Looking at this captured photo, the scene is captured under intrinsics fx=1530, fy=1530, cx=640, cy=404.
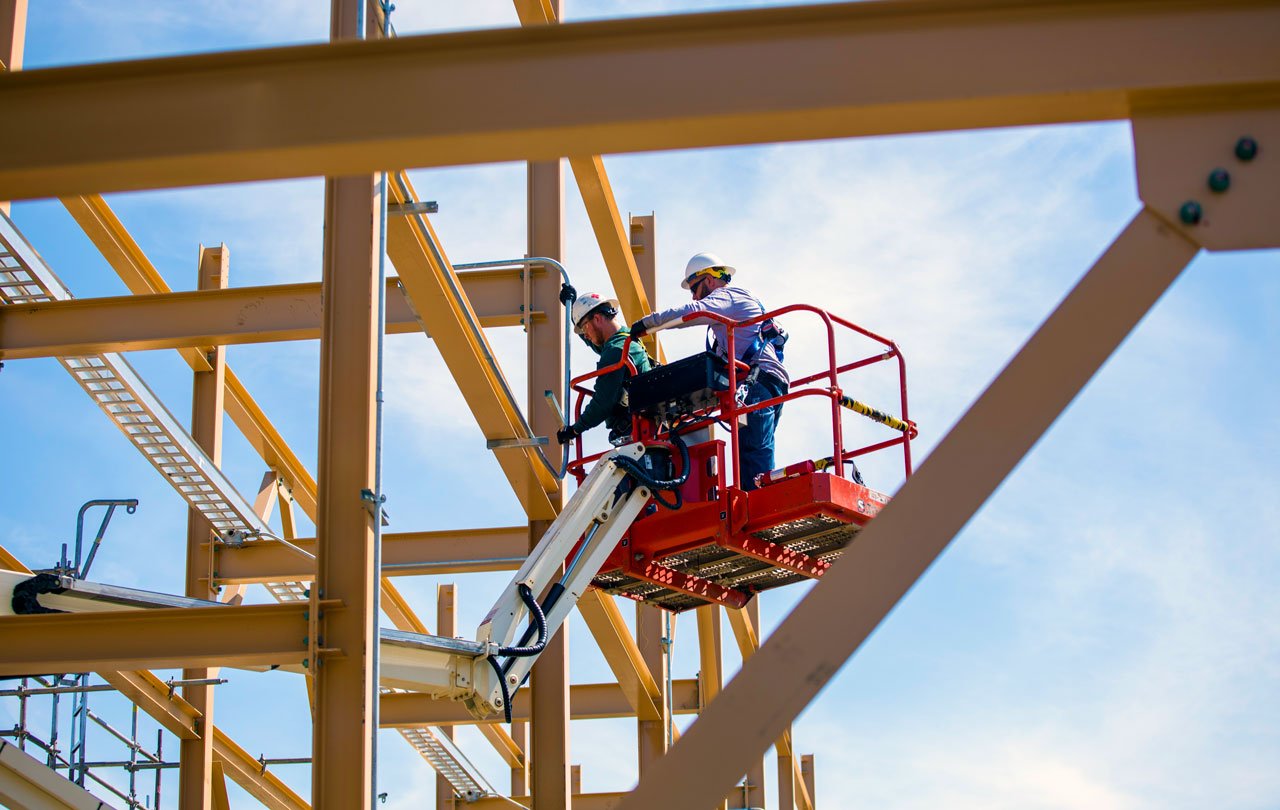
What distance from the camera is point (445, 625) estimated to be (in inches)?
739

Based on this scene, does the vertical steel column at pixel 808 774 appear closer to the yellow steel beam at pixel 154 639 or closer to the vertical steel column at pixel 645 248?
the vertical steel column at pixel 645 248

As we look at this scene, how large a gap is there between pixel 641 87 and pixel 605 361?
6.80 metres

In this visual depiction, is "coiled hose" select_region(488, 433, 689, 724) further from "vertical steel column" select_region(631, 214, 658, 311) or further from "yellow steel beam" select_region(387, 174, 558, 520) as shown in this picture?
"vertical steel column" select_region(631, 214, 658, 311)

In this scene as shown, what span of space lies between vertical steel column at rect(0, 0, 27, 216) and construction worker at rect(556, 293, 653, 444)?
3.77 metres

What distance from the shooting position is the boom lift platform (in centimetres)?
898

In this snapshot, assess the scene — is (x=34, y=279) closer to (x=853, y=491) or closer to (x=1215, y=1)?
(x=853, y=491)

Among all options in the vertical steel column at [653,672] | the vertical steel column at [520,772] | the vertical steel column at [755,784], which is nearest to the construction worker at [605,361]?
the vertical steel column at [653,672]

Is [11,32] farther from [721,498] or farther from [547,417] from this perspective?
[721,498]

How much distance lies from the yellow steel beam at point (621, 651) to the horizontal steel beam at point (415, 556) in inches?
38.2

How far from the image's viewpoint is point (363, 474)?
21.6 ft

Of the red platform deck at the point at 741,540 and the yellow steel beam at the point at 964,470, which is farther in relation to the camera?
the red platform deck at the point at 741,540

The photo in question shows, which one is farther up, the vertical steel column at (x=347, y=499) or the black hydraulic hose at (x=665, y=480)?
the black hydraulic hose at (x=665, y=480)

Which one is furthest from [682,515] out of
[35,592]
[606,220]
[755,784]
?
[755,784]

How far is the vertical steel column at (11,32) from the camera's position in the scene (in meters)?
9.46
